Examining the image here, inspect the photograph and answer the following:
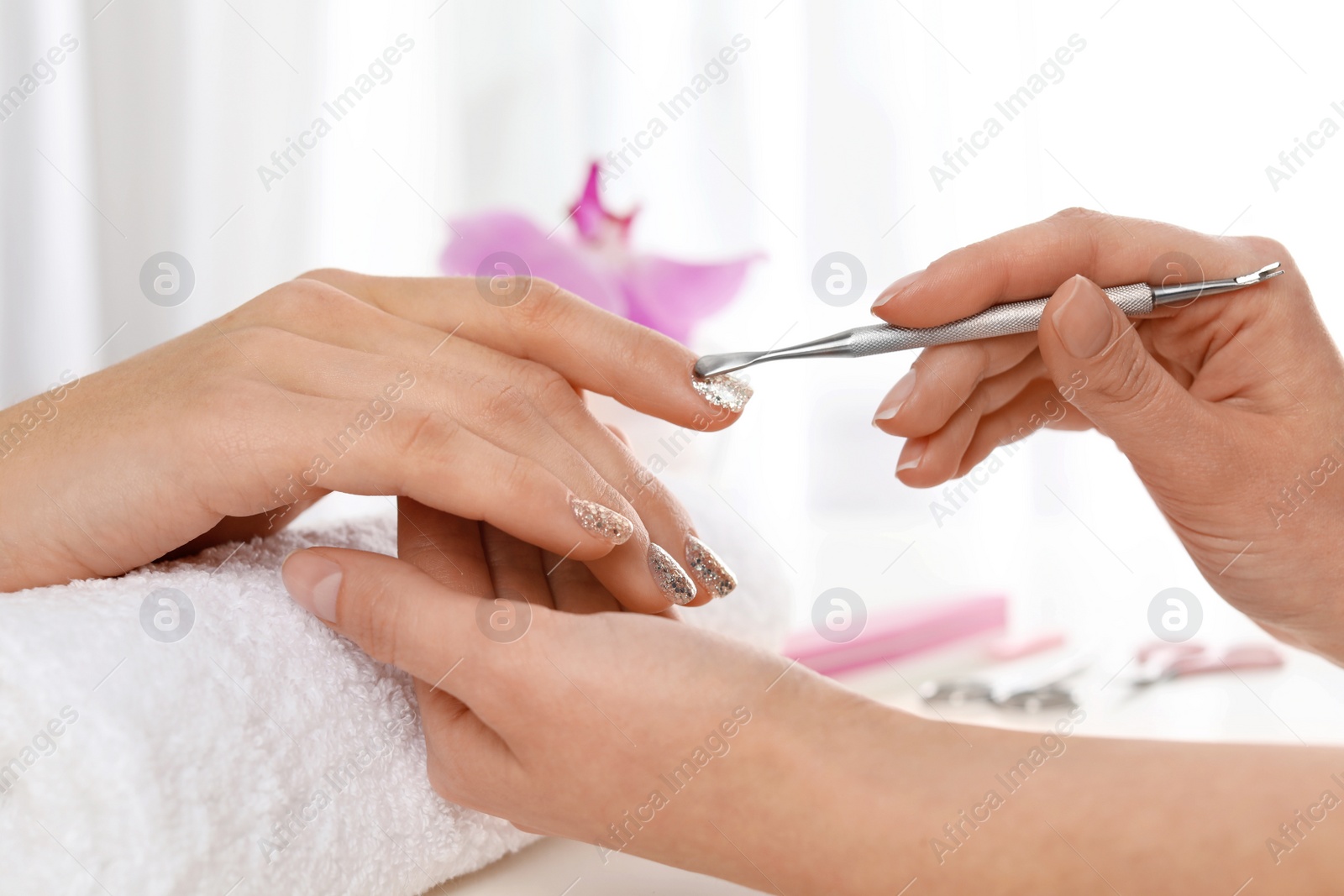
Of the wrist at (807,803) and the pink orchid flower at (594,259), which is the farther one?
the pink orchid flower at (594,259)

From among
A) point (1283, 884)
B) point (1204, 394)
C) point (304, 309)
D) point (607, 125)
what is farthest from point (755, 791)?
point (607, 125)

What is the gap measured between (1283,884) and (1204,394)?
1.41 ft

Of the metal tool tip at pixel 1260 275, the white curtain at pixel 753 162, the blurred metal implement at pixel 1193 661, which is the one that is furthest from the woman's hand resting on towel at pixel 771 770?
the white curtain at pixel 753 162

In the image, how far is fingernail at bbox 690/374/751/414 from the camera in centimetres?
60

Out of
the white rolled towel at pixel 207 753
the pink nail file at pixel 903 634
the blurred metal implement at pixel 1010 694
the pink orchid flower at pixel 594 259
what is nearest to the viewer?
the white rolled towel at pixel 207 753

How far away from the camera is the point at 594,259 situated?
42.6 inches

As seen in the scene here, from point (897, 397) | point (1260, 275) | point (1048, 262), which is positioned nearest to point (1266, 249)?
point (1260, 275)

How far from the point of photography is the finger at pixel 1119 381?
1.84 ft

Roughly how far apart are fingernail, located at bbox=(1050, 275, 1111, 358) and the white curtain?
60 centimetres

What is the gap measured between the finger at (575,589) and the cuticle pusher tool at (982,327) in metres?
0.14

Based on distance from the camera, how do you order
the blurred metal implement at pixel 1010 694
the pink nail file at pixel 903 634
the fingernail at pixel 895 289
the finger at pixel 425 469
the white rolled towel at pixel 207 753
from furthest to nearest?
the pink nail file at pixel 903 634, the blurred metal implement at pixel 1010 694, the fingernail at pixel 895 289, the finger at pixel 425 469, the white rolled towel at pixel 207 753

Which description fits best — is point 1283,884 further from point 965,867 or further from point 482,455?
point 482,455

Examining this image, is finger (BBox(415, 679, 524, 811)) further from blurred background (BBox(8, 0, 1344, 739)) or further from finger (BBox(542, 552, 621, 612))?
blurred background (BBox(8, 0, 1344, 739))

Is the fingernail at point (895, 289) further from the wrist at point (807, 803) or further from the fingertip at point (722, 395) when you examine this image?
the wrist at point (807, 803)
